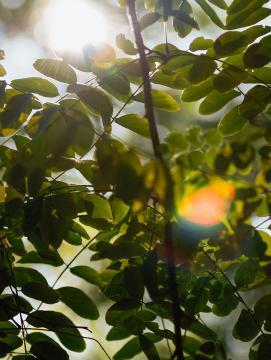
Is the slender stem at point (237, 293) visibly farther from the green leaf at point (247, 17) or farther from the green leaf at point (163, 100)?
the green leaf at point (247, 17)

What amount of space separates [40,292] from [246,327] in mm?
891

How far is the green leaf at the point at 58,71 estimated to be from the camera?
2.21 meters

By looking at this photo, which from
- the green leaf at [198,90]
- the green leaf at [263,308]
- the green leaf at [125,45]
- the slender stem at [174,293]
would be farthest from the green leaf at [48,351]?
the green leaf at [125,45]

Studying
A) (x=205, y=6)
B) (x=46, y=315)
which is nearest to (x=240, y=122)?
(x=205, y=6)

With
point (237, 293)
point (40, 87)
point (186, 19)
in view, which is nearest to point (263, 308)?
point (237, 293)

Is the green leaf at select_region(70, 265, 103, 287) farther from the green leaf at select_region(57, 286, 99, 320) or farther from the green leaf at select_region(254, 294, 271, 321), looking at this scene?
the green leaf at select_region(254, 294, 271, 321)

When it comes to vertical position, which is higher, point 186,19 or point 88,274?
point 186,19

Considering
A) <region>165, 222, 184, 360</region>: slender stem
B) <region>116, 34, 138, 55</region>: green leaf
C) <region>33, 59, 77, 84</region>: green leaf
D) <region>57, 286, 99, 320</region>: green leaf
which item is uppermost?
<region>116, 34, 138, 55</region>: green leaf

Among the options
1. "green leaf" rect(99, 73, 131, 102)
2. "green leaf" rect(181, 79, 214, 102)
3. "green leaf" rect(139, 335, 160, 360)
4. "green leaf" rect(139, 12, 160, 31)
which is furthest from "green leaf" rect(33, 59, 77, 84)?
"green leaf" rect(139, 335, 160, 360)

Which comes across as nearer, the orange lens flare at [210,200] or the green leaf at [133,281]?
the orange lens flare at [210,200]

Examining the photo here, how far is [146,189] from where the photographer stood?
1343 mm

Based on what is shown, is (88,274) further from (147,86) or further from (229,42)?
(229,42)

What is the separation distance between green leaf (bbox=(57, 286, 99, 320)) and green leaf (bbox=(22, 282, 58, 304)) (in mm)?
150

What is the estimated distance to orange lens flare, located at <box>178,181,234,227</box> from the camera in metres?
1.35
